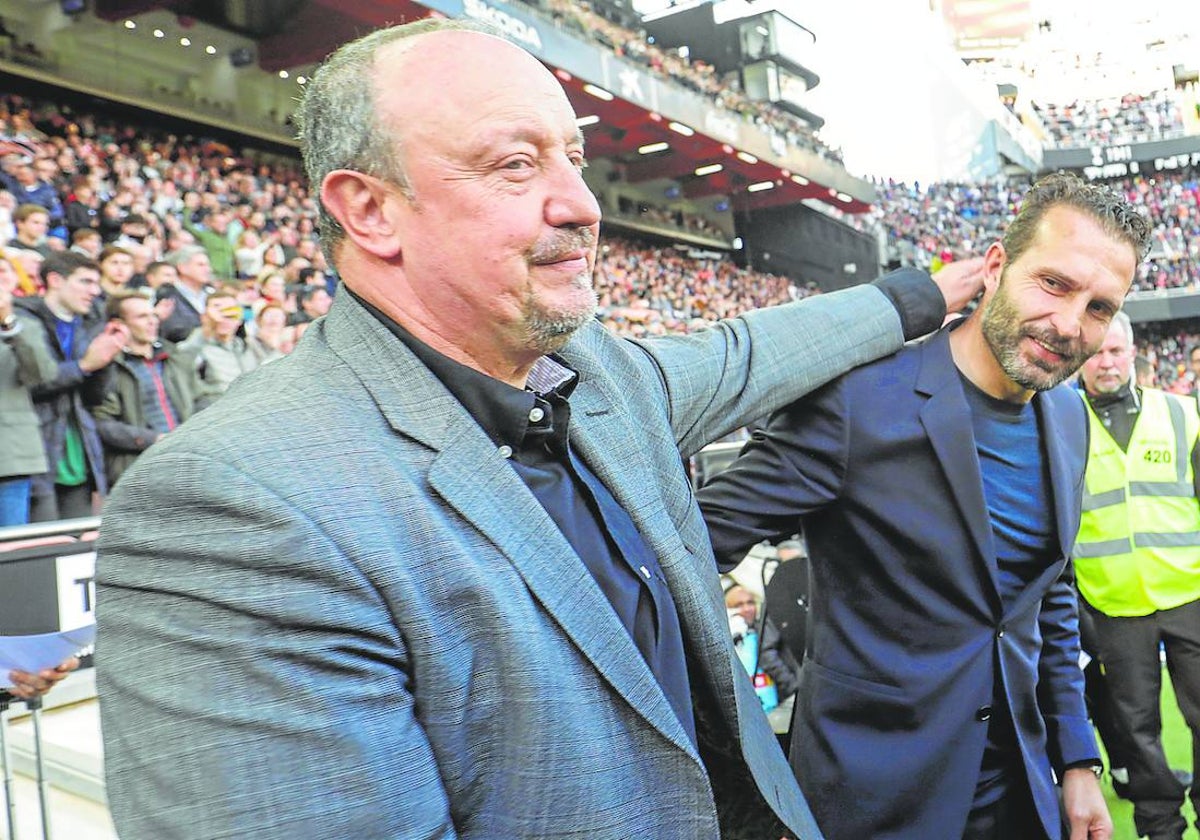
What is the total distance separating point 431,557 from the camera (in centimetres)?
99

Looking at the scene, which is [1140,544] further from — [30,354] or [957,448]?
[30,354]

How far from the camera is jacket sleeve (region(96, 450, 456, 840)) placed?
85cm

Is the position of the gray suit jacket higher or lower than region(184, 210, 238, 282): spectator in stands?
lower

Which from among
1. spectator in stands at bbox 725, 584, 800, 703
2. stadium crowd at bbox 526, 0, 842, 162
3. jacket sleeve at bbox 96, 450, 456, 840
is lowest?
spectator in stands at bbox 725, 584, 800, 703

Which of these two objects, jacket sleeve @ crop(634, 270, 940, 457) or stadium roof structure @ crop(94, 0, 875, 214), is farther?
stadium roof structure @ crop(94, 0, 875, 214)

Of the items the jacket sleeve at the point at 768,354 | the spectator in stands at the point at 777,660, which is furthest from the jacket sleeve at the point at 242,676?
the spectator in stands at the point at 777,660

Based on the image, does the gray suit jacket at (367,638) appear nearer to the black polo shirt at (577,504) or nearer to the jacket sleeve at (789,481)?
the black polo shirt at (577,504)

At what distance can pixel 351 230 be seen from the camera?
1166 mm

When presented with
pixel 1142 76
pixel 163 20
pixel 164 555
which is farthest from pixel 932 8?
pixel 164 555

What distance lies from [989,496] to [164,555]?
1514 mm

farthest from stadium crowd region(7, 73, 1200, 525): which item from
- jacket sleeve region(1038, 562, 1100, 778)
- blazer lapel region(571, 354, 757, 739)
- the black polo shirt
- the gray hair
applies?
the gray hair

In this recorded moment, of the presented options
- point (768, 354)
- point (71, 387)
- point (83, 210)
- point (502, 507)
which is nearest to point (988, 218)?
point (83, 210)

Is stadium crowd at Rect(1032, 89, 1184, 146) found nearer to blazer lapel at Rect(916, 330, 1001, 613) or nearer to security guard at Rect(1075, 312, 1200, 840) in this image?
security guard at Rect(1075, 312, 1200, 840)

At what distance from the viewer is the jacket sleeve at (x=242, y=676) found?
33.3 inches
